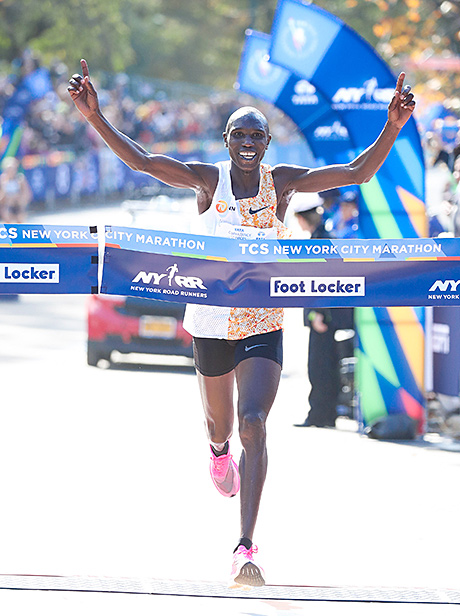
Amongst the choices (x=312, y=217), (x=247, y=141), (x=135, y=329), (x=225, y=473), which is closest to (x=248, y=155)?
(x=247, y=141)

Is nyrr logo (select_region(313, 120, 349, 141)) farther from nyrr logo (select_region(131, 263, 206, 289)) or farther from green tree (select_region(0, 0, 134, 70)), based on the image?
green tree (select_region(0, 0, 134, 70))

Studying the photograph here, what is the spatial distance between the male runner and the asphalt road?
2.33ft

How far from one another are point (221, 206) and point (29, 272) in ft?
3.05

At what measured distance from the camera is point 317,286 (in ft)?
18.8

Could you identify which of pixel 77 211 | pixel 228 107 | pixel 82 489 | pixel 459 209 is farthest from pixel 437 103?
pixel 228 107

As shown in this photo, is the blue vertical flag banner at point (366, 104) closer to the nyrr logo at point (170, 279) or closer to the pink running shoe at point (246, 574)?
the nyrr logo at point (170, 279)

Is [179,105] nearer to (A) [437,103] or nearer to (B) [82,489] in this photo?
(A) [437,103]

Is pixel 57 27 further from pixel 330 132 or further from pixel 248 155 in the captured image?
pixel 248 155

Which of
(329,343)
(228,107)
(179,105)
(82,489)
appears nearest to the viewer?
(82,489)

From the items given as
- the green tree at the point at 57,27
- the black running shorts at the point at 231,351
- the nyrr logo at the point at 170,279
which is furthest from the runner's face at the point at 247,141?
the green tree at the point at 57,27

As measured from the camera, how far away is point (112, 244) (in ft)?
18.6

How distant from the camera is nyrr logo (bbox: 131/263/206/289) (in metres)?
5.60

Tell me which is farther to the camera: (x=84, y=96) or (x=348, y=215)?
(x=348, y=215)

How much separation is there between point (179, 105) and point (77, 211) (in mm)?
12430
